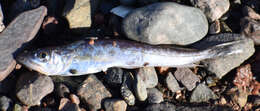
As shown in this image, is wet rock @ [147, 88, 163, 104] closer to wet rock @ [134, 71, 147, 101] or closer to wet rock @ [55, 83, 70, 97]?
wet rock @ [134, 71, 147, 101]

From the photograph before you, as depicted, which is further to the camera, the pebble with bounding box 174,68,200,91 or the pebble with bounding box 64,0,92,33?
the pebble with bounding box 64,0,92,33

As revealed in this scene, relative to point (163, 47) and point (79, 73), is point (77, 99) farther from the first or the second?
point (163, 47)

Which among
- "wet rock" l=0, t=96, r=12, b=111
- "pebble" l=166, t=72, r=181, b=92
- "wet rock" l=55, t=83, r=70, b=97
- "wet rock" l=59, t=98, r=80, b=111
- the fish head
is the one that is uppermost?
the fish head

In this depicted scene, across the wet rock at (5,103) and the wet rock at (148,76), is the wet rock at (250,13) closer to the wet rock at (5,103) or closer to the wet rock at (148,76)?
the wet rock at (148,76)

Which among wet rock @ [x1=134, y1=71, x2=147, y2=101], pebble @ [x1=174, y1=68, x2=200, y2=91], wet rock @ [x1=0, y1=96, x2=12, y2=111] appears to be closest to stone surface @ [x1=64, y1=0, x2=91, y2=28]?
wet rock @ [x1=134, y1=71, x2=147, y2=101]

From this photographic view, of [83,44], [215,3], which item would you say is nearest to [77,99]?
[83,44]

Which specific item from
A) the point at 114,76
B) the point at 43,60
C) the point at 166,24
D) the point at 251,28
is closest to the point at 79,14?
the point at 43,60

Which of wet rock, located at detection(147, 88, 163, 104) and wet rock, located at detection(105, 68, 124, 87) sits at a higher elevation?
wet rock, located at detection(105, 68, 124, 87)
